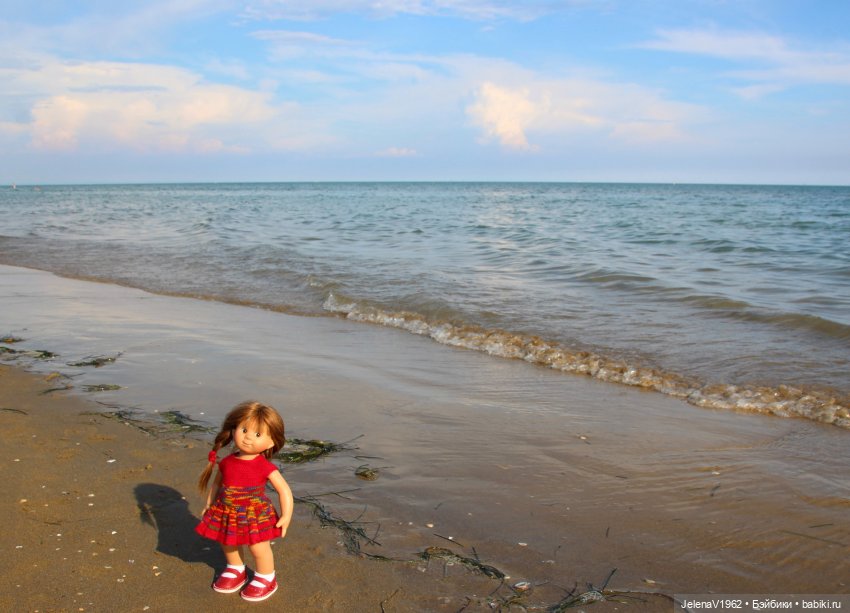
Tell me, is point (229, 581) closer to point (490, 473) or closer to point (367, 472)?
point (367, 472)

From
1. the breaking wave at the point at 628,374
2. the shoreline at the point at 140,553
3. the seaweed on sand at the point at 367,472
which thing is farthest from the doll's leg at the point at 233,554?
the breaking wave at the point at 628,374

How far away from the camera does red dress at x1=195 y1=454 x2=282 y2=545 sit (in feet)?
8.98

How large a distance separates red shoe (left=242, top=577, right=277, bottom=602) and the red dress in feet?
0.53

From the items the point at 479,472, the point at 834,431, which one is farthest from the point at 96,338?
the point at 834,431

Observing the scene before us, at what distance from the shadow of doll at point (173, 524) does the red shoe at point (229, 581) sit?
16 cm

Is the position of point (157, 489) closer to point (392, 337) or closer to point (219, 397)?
point (219, 397)

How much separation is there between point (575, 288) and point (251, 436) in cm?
891

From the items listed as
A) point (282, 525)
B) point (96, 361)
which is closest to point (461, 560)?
point (282, 525)

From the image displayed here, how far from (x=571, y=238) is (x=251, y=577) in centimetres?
1771

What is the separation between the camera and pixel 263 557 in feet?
8.89

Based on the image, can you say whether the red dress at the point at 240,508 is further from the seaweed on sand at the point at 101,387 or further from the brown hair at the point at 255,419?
the seaweed on sand at the point at 101,387

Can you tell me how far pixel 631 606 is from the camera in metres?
2.73

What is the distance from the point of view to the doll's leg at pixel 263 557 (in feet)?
8.87

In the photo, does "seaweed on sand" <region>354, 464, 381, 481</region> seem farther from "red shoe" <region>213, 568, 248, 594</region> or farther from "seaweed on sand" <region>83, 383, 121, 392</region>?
"seaweed on sand" <region>83, 383, 121, 392</region>
